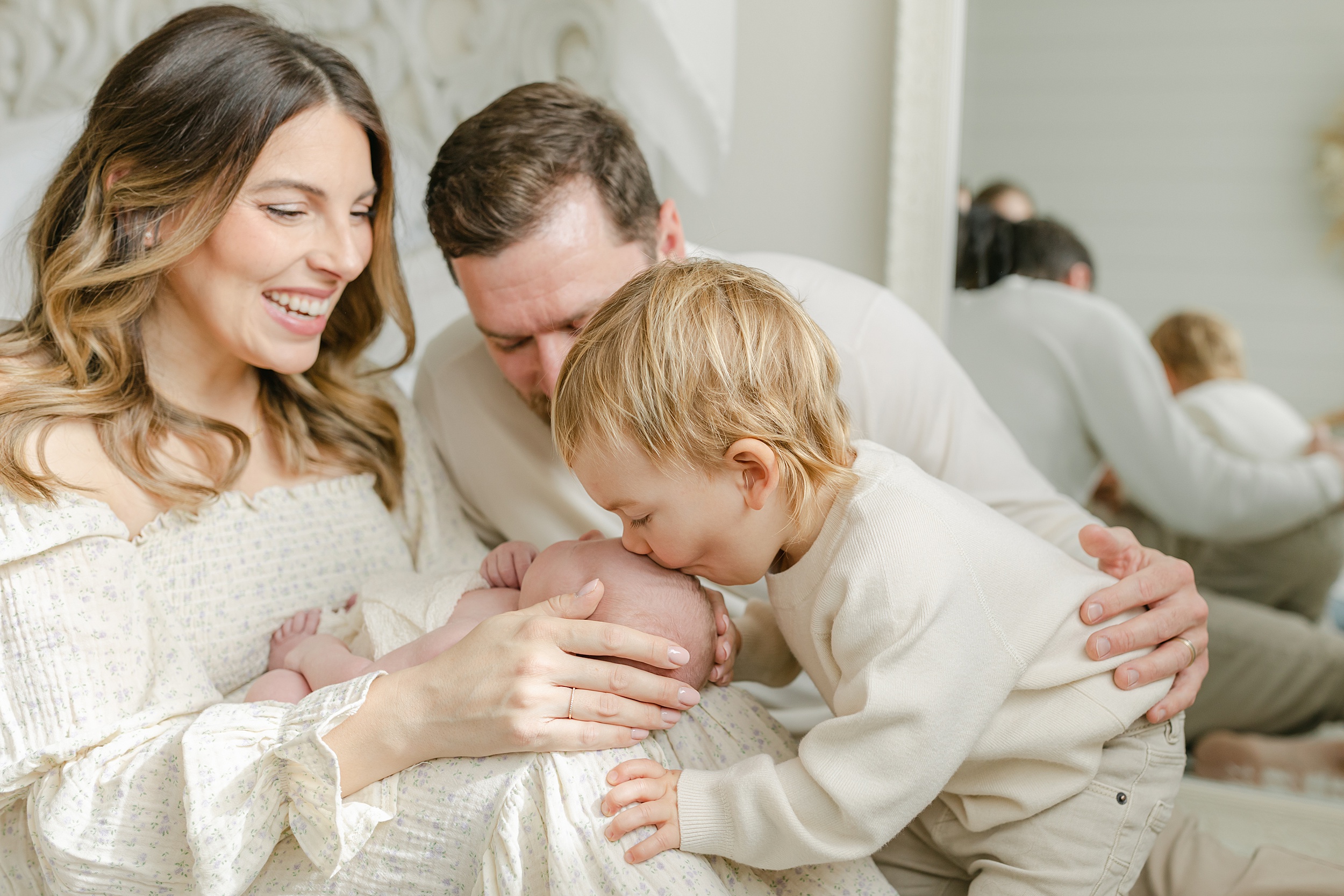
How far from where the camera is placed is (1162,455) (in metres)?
2.09

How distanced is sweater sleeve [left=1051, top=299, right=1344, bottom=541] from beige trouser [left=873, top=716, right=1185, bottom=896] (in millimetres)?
1038

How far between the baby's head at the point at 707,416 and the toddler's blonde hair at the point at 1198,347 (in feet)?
4.07

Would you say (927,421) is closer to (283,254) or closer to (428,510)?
(428,510)

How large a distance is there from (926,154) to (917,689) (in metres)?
1.44

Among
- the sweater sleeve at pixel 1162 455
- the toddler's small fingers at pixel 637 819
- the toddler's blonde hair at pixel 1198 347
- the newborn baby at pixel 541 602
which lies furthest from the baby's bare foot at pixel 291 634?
the toddler's blonde hair at pixel 1198 347

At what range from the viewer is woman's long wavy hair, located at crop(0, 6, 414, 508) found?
4.21 feet

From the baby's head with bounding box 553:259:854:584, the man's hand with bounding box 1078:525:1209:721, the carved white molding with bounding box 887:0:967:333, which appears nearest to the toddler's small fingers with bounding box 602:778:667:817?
the baby's head with bounding box 553:259:854:584

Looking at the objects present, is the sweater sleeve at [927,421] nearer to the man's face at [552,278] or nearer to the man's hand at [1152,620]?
the man's hand at [1152,620]

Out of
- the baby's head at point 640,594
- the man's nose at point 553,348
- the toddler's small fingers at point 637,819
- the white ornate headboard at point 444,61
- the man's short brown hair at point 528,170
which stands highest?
the white ornate headboard at point 444,61

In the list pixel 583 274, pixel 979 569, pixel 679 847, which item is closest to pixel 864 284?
pixel 583 274

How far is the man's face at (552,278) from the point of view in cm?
133

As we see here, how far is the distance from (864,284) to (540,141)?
1.86 feet

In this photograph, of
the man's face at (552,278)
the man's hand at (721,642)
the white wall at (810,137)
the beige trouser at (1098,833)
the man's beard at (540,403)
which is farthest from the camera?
the white wall at (810,137)

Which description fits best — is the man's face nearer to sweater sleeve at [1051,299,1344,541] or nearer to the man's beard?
the man's beard
